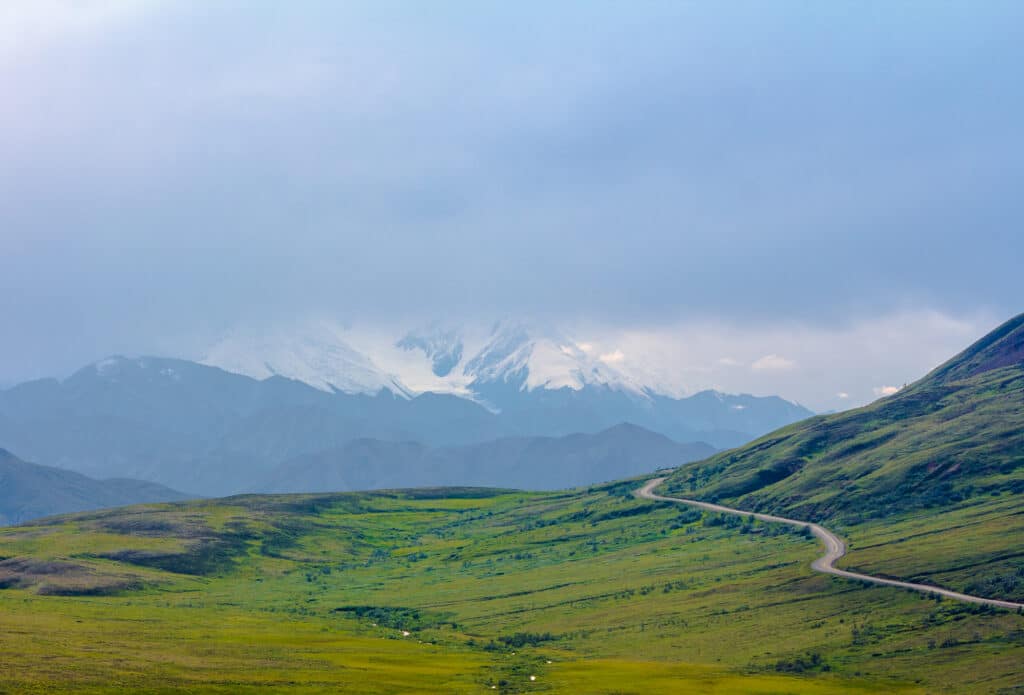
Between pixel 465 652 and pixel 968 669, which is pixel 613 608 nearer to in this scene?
pixel 465 652

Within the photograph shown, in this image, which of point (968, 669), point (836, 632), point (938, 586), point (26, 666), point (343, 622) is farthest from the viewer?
point (343, 622)

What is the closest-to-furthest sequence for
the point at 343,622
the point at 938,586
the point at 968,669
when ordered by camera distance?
the point at 968,669 < the point at 938,586 < the point at 343,622

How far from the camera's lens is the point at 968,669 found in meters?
123

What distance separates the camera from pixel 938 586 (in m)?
157

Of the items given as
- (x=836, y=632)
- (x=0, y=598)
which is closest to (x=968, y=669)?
(x=836, y=632)

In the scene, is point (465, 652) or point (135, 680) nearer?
point (135, 680)

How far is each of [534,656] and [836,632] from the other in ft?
139

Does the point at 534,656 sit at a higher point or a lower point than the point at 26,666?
lower

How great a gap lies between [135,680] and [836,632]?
9201cm

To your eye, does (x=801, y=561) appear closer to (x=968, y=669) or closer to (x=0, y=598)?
(x=968, y=669)

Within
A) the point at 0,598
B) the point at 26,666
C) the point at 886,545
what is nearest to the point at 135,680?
the point at 26,666

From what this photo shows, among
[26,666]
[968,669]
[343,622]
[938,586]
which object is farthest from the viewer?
[343,622]

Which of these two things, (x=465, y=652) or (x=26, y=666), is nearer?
(x=26, y=666)

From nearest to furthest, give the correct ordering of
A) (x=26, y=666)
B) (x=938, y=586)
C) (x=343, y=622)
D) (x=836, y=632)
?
(x=26, y=666), (x=836, y=632), (x=938, y=586), (x=343, y=622)
